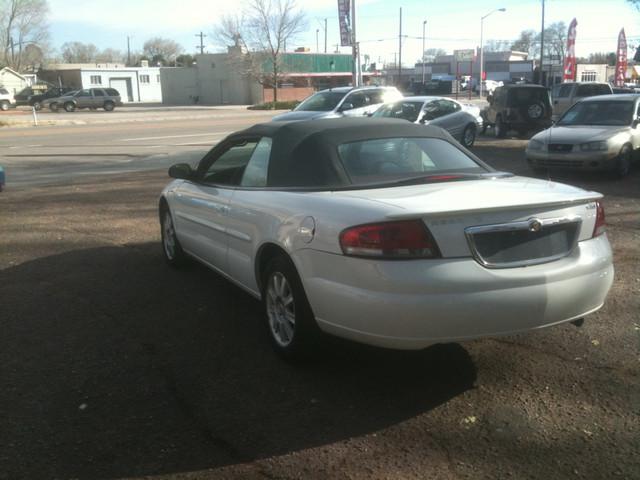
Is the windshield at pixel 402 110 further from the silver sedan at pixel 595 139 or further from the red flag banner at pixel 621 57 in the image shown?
the red flag banner at pixel 621 57

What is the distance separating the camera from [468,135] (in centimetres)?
1855

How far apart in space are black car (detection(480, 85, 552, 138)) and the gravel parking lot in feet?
52.2

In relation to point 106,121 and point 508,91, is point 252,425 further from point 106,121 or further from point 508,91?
point 106,121

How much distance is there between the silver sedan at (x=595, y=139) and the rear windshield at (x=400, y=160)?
26.0 ft

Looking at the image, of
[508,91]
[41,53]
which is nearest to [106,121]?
[508,91]

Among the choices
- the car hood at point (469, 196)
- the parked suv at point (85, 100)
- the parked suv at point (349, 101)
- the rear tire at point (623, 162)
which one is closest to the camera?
the car hood at point (469, 196)

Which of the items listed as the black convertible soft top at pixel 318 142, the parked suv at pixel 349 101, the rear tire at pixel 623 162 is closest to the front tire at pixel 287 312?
the black convertible soft top at pixel 318 142

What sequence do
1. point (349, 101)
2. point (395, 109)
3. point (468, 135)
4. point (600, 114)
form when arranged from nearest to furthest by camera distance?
1. point (600, 114)
2. point (395, 109)
3. point (468, 135)
4. point (349, 101)

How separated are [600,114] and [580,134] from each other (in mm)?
1447

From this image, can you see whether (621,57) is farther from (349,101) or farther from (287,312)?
(287,312)

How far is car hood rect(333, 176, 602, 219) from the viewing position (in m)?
3.59

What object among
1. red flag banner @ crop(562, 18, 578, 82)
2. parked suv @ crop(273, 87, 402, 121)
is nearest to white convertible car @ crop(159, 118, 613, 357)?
parked suv @ crop(273, 87, 402, 121)

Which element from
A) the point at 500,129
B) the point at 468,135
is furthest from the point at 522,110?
the point at 468,135

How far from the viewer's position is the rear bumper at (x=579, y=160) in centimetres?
1188
